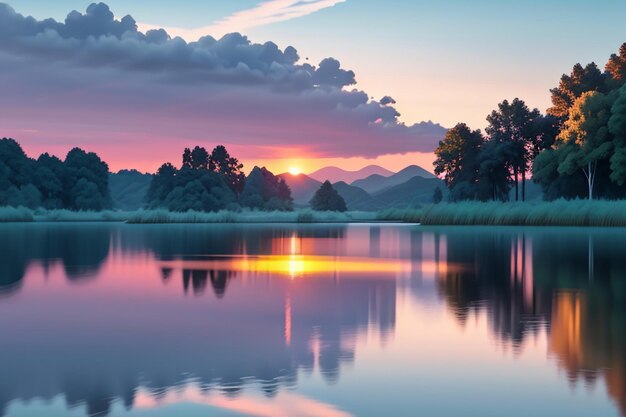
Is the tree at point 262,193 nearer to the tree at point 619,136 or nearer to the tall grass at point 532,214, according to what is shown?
the tall grass at point 532,214

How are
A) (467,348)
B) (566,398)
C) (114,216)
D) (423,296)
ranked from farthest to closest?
(114,216), (423,296), (467,348), (566,398)

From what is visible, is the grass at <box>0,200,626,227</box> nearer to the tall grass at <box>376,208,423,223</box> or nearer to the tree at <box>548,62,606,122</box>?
the tall grass at <box>376,208,423,223</box>

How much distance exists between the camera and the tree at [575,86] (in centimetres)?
7550

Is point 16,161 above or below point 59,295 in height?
above

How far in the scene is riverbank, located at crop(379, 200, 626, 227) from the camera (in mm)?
44000

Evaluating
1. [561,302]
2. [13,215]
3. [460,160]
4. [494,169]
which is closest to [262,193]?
[460,160]

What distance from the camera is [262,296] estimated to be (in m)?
13.9

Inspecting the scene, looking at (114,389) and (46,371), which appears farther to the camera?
(46,371)

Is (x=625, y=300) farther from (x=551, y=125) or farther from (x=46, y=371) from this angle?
(x=551, y=125)

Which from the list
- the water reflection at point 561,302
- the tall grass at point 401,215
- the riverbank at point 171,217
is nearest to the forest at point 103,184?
A: the riverbank at point 171,217

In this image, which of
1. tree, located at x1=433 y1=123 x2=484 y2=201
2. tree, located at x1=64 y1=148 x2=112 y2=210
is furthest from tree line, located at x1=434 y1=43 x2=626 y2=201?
tree, located at x1=64 y1=148 x2=112 y2=210

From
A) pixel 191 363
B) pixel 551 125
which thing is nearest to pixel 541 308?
pixel 191 363

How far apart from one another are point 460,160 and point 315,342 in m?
83.6

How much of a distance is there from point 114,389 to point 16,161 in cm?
9354
